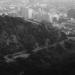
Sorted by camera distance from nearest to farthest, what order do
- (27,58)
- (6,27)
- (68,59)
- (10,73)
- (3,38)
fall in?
(10,73), (68,59), (27,58), (3,38), (6,27)

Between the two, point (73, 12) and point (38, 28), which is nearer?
point (38, 28)

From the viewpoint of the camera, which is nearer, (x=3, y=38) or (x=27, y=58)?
(x=27, y=58)

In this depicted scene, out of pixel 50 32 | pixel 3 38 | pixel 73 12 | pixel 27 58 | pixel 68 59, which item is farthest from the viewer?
pixel 73 12

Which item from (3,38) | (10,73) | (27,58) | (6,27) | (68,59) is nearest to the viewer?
(10,73)

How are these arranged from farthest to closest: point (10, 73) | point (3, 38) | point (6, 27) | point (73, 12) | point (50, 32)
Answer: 1. point (73, 12)
2. point (50, 32)
3. point (6, 27)
4. point (3, 38)
5. point (10, 73)

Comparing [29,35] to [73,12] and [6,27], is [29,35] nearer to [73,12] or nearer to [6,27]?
[6,27]

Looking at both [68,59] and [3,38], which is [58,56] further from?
[3,38]

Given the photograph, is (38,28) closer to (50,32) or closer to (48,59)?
(50,32)

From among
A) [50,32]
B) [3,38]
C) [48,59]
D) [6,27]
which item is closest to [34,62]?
[48,59]

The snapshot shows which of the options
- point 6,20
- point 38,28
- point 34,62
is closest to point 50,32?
point 38,28
